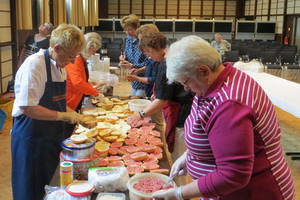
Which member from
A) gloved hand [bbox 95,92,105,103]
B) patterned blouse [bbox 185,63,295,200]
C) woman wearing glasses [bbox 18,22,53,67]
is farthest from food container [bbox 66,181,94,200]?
woman wearing glasses [bbox 18,22,53,67]

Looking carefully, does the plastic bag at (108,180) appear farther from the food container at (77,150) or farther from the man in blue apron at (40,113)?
the man in blue apron at (40,113)

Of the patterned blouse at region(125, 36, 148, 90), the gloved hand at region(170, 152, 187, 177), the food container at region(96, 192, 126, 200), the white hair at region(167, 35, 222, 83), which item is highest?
the white hair at region(167, 35, 222, 83)

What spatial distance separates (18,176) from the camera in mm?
2006

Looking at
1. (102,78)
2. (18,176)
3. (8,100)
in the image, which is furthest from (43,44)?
Answer: (18,176)

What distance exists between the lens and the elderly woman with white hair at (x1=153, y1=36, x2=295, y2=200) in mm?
1063

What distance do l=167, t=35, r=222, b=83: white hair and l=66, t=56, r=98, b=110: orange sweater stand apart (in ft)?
5.44

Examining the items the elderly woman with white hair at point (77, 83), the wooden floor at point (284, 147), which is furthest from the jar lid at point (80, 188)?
the wooden floor at point (284, 147)

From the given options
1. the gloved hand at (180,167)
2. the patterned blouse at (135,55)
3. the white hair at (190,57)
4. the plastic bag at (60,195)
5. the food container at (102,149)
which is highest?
the white hair at (190,57)

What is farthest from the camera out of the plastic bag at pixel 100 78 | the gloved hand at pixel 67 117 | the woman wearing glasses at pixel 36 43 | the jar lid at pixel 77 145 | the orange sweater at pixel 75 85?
the woman wearing glasses at pixel 36 43

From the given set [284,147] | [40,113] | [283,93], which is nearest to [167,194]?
[40,113]

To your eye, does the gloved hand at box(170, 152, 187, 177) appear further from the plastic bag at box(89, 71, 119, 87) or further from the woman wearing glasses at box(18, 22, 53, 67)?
the woman wearing glasses at box(18, 22, 53, 67)

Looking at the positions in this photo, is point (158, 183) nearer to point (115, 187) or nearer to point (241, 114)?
point (115, 187)

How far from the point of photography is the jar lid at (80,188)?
56.9 inches

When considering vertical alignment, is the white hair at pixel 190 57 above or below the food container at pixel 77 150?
above
